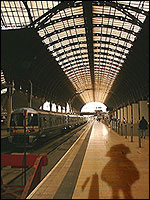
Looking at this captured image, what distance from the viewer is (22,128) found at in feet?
47.6

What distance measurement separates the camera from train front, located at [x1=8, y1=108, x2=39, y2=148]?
13.9 meters

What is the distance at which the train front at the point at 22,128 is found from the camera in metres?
13.9

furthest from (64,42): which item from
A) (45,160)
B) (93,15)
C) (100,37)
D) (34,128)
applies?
(45,160)

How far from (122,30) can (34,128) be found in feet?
73.9

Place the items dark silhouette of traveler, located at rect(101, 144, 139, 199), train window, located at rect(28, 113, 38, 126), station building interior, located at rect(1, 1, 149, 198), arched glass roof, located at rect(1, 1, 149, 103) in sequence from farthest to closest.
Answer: arched glass roof, located at rect(1, 1, 149, 103), station building interior, located at rect(1, 1, 149, 198), train window, located at rect(28, 113, 38, 126), dark silhouette of traveler, located at rect(101, 144, 139, 199)

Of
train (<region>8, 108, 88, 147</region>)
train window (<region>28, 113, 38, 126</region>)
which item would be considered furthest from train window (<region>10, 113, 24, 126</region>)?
train window (<region>28, 113, 38, 126</region>)

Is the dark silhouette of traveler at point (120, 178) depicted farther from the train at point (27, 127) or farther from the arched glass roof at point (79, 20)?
the arched glass roof at point (79, 20)

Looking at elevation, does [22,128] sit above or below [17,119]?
below

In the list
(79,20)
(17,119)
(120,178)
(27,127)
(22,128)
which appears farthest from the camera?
(79,20)

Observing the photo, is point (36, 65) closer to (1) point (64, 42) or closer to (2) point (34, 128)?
(1) point (64, 42)

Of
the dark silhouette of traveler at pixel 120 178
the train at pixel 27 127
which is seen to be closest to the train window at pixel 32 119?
the train at pixel 27 127

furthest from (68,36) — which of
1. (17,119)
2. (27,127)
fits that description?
(17,119)

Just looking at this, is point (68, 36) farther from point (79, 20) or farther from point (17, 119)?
point (17, 119)

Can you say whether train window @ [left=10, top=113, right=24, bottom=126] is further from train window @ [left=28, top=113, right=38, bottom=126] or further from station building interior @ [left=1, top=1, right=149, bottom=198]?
station building interior @ [left=1, top=1, right=149, bottom=198]
